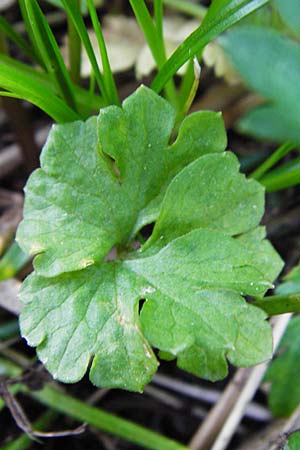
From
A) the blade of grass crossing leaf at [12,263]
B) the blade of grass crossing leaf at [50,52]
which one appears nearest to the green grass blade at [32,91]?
the blade of grass crossing leaf at [50,52]

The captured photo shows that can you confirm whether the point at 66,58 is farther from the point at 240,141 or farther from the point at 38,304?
the point at 38,304

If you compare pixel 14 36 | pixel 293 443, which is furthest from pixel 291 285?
pixel 14 36

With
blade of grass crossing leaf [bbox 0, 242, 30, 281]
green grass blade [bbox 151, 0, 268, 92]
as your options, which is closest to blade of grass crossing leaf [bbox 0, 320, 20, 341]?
blade of grass crossing leaf [bbox 0, 242, 30, 281]

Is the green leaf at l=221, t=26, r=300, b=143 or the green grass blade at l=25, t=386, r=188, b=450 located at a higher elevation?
→ the green leaf at l=221, t=26, r=300, b=143

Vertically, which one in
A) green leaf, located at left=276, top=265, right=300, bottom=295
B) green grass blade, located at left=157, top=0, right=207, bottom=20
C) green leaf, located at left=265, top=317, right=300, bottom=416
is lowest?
green leaf, located at left=265, top=317, right=300, bottom=416

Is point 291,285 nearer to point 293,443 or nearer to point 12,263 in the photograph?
point 293,443

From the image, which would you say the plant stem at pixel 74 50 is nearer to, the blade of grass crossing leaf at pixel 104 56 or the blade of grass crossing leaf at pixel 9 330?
the blade of grass crossing leaf at pixel 104 56

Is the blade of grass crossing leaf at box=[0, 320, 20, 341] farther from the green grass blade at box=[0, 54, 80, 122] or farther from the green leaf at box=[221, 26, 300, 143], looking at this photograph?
the green leaf at box=[221, 26, 300, 143]
